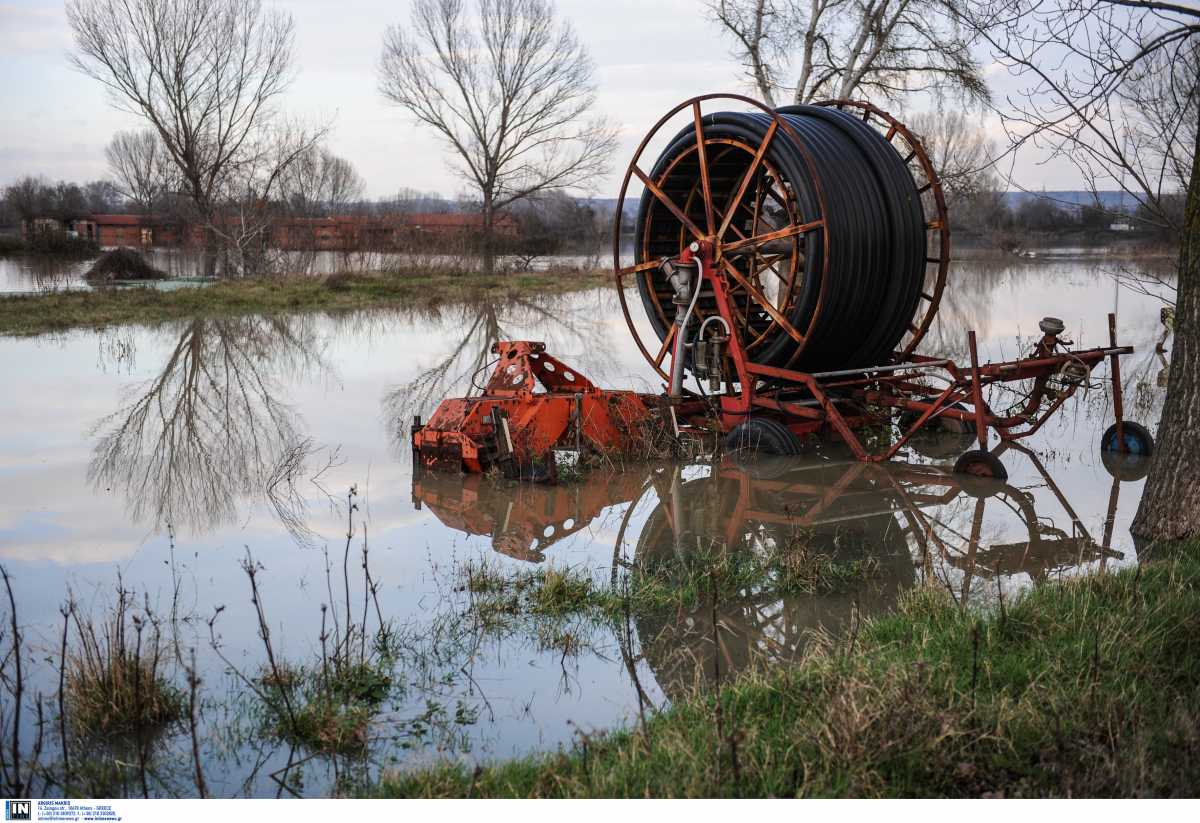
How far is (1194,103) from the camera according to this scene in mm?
6637

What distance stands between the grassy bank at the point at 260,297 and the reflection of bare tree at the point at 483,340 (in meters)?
2.04

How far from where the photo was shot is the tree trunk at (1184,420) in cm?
600

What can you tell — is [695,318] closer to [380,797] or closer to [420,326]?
[380,797]

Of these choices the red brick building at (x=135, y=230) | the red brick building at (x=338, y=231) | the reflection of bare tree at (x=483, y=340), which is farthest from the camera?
the red brick building at (x=135, y=230)

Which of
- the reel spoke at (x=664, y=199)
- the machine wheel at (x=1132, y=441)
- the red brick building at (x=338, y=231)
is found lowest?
the machine wheel at (x=1132, y=441)

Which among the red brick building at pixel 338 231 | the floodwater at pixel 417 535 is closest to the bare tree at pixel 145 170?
the red brick building at pixel 338 231

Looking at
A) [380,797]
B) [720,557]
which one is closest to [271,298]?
[720,557]

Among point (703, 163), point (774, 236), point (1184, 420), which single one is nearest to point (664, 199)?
point (703, 163)

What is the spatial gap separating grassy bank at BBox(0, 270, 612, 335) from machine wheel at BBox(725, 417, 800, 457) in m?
12.2

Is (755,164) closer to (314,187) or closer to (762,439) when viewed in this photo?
(762,439)

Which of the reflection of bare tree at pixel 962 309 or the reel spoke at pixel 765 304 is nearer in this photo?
the reel spoke at pixel 765 304

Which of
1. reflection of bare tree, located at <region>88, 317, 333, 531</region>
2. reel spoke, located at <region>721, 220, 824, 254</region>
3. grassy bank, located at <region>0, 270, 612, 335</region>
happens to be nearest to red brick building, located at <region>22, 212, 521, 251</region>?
grassy bank, located at <region>0, 270, 612, 335</region>

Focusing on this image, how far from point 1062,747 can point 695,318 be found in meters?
7.10
